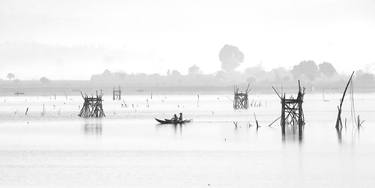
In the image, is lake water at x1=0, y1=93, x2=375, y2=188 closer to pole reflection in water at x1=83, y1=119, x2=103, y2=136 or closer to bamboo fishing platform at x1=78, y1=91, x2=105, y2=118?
pole reflection in water at x1=83, y1=119, x2=103, y2=136

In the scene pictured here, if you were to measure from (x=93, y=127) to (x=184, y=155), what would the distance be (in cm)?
2528

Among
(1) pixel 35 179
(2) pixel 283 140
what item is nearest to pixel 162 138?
(2) pixel 283 140

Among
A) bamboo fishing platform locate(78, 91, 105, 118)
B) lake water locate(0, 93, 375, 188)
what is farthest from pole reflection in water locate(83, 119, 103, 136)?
bamboo fishing platform locate(78, 91, 105, 118)

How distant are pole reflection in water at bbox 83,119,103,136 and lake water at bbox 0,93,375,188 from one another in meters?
0.09

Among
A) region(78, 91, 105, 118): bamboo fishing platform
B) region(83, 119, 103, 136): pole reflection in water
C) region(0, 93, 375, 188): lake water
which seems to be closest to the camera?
region(0, 93, 375, 188): lake water

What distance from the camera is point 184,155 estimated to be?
167 ft

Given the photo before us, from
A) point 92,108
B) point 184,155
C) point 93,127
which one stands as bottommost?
point 184,155

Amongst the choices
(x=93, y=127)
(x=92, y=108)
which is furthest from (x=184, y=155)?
(x=92, y=108)

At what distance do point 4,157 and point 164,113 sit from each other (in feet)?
178

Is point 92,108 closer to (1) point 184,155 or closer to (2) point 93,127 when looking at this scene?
(2) point 93,127

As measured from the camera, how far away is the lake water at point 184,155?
4031 cm

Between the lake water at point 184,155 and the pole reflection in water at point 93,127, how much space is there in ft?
0.30

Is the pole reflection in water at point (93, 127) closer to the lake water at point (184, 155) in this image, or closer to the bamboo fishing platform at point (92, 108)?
the lake water at point (184, 155)

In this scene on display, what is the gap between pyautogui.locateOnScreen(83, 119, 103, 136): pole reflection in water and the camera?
226ft
